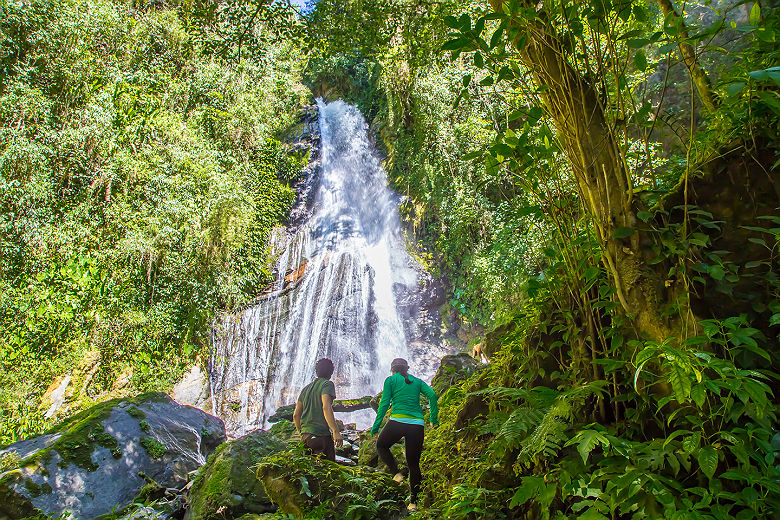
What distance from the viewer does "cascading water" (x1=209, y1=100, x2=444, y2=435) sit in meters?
11.9

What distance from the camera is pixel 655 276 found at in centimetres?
213

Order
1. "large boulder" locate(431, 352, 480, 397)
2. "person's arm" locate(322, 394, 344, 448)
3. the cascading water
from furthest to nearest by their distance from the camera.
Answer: the cascading water → "large boulder" locate(431, 352, 480, 397) → "person's arm" locate(322, 394, 344, 448)

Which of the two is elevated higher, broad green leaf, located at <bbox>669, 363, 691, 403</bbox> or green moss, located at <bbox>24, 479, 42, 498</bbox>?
broad green leaf, located at <bbox>669, 363, 691, 403</bbox>

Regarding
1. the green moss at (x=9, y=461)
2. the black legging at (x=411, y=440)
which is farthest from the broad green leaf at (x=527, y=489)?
the green moss at (x=9, y=461)

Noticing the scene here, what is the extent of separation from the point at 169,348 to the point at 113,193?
438 cm

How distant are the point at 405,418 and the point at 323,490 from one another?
921 mm

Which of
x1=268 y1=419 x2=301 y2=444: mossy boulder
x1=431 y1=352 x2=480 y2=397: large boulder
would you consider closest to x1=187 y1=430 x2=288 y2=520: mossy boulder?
x1=431 y1=352 x2=480 y2=397: large boulder

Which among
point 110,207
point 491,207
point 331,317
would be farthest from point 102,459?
point 491,207

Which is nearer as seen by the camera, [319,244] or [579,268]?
[579,268]

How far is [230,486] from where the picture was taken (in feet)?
14.0

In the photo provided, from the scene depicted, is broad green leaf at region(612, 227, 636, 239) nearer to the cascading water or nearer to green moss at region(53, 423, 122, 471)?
green moss at region(53, 423, 122, 471)

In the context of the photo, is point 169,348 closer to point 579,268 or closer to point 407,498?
point 407,498

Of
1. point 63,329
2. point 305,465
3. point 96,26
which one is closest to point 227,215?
point 63,329

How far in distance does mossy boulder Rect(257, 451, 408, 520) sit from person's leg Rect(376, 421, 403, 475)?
34 centimetres
